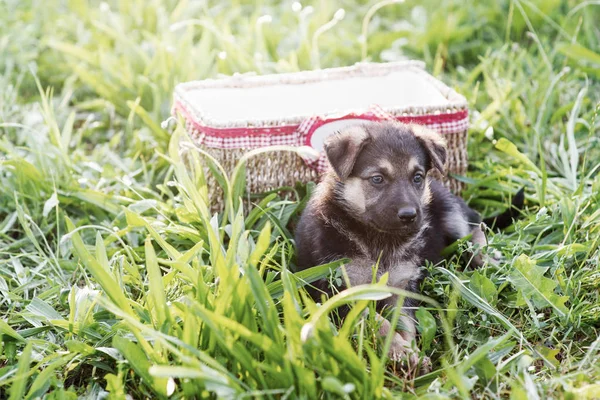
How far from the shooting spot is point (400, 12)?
7109 millimetres

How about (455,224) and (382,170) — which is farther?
(455,224)

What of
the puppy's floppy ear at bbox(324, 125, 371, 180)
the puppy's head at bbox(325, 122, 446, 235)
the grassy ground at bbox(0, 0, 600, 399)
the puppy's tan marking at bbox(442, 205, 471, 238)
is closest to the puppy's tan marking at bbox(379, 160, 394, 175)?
the puppy's head at bbox(325, 122, 446, 235)

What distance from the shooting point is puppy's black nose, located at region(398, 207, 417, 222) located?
3.26 metres

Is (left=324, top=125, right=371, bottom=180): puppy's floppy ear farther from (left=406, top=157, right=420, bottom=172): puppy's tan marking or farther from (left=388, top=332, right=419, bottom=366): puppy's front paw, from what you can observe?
(left=388, top=332, right=419, bottom=366): puppy's front paw

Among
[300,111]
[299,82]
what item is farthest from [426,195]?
[299,82]

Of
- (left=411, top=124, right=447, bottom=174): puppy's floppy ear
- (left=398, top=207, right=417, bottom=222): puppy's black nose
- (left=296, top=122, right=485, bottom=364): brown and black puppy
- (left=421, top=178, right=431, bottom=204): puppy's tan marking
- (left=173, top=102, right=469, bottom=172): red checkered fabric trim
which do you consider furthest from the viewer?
(left=173, top=102, right=469, bottom=172): red checkered fabric trim

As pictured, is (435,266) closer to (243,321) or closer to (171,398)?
(243,321)

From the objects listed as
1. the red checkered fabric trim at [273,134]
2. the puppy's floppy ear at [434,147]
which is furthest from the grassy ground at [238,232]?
the puppy's floppy ear at [434,147]

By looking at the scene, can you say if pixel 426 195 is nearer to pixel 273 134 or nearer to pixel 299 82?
pixel 273 134

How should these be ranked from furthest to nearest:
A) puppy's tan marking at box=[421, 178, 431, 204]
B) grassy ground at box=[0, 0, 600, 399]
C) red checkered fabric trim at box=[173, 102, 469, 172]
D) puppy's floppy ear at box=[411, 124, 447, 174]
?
red checkered fabric trim at box=[173, 102, 469, 172] < puppy's tan marking at box=[421, 178, 431, 204] < puppy's floppy ear at box=[411, 124, 447, 174] < grassy ground at box=[0, 0, 600, 399]

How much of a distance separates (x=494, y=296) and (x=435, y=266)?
339 mm

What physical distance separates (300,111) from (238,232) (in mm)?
1734

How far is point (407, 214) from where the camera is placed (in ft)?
10.7

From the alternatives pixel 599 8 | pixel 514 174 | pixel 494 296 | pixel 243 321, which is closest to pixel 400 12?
pixel 599 8
